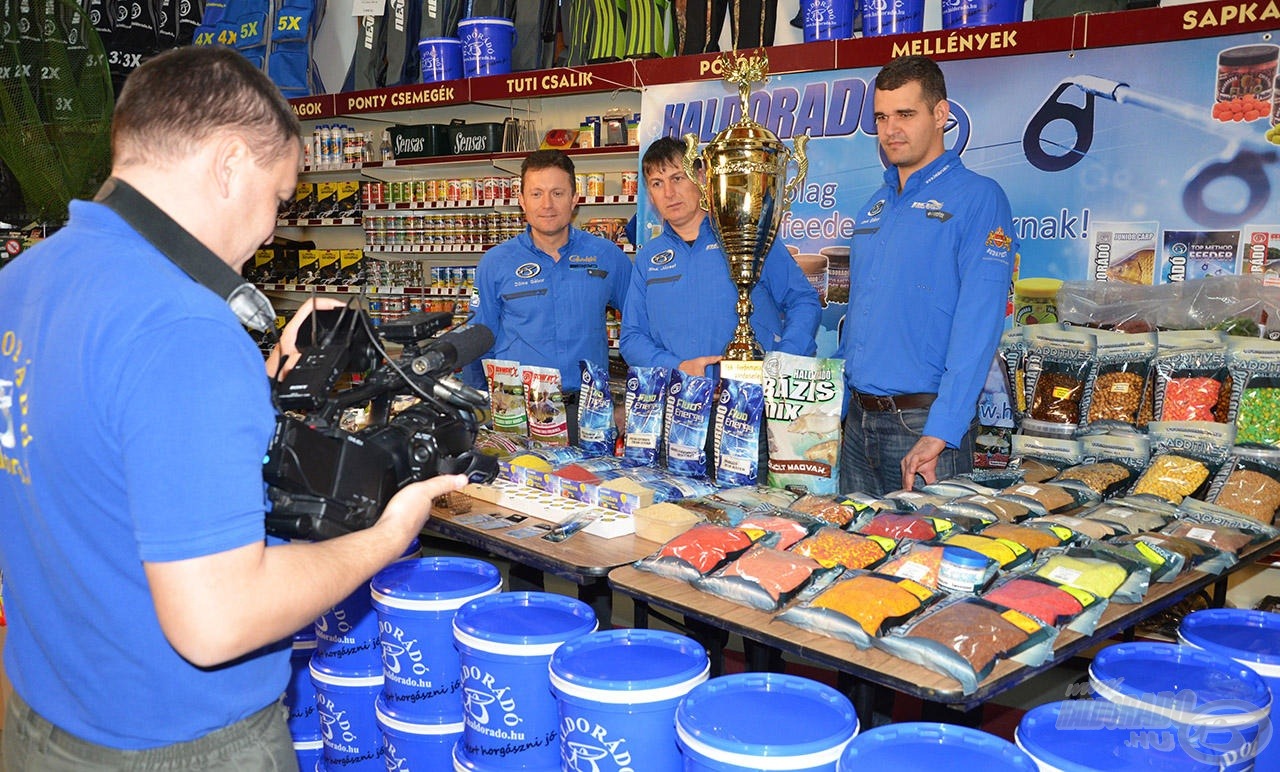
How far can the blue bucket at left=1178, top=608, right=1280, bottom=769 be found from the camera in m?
1.73

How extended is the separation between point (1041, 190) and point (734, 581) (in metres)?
3.09

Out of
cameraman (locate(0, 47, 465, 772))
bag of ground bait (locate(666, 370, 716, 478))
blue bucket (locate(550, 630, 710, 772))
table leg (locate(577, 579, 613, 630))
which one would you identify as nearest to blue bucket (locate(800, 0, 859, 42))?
bag of ground bait (locate(666, 370, 716, 478))

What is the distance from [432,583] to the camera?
229cm

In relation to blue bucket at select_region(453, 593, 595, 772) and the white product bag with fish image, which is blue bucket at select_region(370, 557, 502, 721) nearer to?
blue bucket at select_region(453, 593, 595, 772)

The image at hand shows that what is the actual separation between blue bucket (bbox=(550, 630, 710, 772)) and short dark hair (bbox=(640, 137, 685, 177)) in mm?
2488

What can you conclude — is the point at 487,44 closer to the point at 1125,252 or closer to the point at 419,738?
the point at 1125,252

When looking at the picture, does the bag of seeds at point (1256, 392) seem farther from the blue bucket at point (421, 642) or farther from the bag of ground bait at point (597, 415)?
the blue bucket at point (421, 642)

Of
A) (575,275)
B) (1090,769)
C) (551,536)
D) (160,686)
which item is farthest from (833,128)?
(160,686)

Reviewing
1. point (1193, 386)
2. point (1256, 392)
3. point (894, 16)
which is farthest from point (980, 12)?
point (1256, 392)

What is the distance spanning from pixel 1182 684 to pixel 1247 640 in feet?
1.05

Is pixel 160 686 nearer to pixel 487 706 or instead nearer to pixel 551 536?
pixel 487 706

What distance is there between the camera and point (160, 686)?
122 centimetres

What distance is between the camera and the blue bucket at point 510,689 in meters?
1.90

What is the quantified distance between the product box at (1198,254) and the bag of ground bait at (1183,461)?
1.28 metres
